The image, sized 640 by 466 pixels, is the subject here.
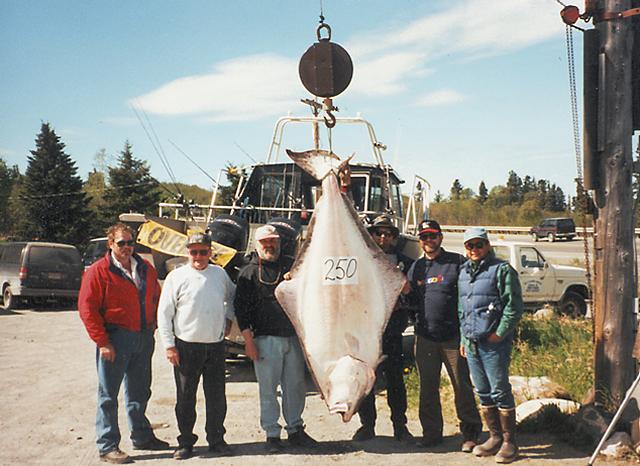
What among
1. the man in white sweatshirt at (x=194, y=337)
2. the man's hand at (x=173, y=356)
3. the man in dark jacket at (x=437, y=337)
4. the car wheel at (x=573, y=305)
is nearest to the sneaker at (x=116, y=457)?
the man in white sweatshirt at (x=194, y=337)

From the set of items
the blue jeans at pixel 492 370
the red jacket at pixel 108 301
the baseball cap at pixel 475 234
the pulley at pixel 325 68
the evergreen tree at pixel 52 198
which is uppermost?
the evergreen tree at pixel 52 198

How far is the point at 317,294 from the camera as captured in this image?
3.63m

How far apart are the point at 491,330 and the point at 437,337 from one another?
1.84ft

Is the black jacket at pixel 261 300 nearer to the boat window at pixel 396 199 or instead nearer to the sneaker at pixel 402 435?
the sneaker at pixel 402 435

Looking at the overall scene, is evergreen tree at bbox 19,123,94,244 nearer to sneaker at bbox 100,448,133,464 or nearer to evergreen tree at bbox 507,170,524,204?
sneaker at bbox 100,448,133,464

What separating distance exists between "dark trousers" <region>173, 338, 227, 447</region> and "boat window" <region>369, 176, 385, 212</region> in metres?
4.90

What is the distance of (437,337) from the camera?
5.14 m

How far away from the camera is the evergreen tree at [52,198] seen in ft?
102

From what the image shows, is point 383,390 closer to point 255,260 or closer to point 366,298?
point 255,260

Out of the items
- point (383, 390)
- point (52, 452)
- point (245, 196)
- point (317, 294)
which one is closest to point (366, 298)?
point (317, 294)

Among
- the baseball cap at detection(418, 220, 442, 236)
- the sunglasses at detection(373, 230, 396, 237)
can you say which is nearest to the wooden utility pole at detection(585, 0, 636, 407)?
the baseball cap at detection(418, 220, 442, 236)

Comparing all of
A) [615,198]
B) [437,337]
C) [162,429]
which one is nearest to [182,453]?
[162,429]

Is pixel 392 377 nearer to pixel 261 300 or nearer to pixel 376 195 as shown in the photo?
pixel 261 300

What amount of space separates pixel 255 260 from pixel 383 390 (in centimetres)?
290
